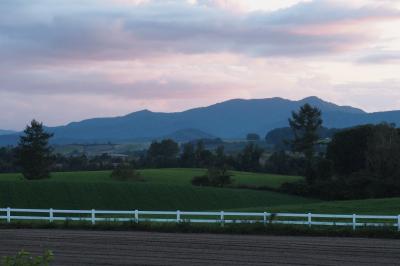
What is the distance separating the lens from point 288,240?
73.6ft

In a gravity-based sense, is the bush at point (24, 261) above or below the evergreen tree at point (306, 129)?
below

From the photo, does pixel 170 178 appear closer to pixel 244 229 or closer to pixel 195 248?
pixel 244 229

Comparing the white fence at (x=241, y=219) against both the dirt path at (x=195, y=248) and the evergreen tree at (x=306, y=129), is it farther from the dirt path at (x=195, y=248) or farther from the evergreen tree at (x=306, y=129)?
the evergreen tree at (x=306, y=129)

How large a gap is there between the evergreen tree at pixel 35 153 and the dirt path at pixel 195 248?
6663 centimetres

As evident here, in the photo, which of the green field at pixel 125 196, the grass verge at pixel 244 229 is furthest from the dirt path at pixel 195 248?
the green field at pixel 125 196

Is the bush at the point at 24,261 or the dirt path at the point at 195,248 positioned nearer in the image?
the bush at the point at 24,261

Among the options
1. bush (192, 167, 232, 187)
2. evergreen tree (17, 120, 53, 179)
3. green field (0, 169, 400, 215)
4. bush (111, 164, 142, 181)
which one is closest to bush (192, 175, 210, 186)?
bush (192, 167, 232, 187)

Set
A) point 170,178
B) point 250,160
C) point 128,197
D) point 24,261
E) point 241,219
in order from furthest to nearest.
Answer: point 250,160 → point 170,178 → point 128,197 → point 241,219 → point 24,261

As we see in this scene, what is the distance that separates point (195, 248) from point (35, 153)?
74.9 meters

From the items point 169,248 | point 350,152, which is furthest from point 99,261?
point 350,152

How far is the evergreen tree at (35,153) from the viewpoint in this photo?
89812mm

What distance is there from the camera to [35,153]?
9106 cm

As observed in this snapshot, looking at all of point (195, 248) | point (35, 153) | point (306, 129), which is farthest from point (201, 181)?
point (195, 248)

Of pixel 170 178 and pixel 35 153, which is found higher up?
pixel 35 153
